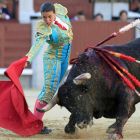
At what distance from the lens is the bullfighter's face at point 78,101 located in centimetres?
281

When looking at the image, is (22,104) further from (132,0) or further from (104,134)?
(132,0)

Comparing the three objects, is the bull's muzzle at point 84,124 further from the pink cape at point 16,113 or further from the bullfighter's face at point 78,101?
the pink cape at point 16,113

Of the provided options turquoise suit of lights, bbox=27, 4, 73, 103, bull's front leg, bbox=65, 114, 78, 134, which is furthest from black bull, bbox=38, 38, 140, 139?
turquoise suit of lights, bbox=27, 4, 73, 103

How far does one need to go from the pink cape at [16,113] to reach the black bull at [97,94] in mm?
323

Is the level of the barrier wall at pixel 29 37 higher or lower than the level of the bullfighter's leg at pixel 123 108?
lower

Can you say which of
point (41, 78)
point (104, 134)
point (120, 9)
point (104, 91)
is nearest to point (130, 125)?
point (104, 134)

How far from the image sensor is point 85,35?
326 inches

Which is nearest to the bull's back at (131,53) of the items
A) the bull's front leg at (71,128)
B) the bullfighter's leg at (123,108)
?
the bullfighter's leg at (123,108)

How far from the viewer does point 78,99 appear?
2.85 m

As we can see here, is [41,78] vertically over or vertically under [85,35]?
under

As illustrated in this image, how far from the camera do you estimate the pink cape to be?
119 inches

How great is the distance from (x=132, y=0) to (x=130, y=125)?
6.21m

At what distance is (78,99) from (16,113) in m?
0.60

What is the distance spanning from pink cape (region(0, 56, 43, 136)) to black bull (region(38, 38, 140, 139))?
12.7 inches
